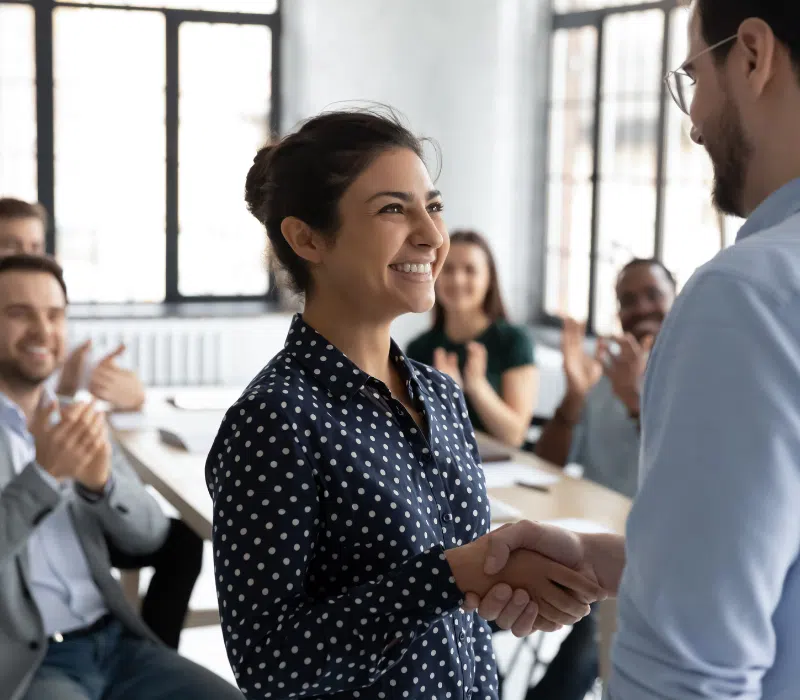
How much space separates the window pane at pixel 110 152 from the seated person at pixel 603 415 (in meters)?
4.05

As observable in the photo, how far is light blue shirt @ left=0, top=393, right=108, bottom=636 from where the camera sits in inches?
93.0

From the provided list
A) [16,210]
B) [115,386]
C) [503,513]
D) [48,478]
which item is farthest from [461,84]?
[48,478]

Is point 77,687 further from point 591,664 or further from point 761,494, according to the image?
point 761,494

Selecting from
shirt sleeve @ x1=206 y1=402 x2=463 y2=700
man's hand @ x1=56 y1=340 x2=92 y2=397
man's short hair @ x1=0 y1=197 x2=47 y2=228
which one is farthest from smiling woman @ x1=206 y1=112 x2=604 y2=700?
man's short hair @ x1=0 y1=197 x2=47 y2=228

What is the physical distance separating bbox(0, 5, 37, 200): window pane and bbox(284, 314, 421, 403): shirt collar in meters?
5.71

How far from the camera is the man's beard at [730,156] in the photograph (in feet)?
3.00

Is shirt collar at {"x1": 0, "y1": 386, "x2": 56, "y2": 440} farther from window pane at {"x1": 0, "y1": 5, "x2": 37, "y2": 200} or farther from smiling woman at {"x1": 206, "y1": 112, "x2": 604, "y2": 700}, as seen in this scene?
window pane at {"x1": 0, "y1": 5, "x2": 37, "y2": 200}

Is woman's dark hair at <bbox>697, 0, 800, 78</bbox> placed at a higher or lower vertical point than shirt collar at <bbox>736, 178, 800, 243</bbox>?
higher

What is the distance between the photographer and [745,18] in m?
0.90

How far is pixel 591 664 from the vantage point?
2910mm

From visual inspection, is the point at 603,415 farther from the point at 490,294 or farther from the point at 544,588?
the point at 544,588

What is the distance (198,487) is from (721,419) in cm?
217

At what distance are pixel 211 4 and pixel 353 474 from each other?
245 inches

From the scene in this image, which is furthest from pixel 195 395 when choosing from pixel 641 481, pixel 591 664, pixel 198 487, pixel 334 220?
pixel 641 481
